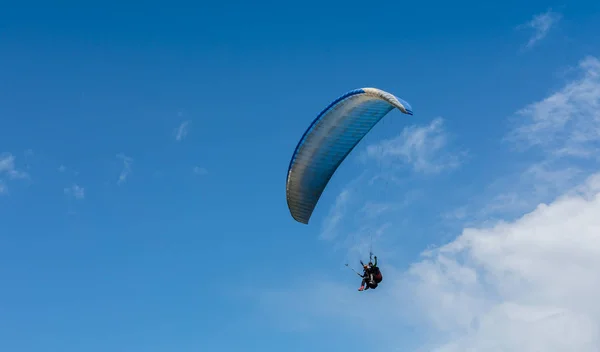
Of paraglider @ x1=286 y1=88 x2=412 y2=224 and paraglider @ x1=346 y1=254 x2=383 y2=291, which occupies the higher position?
paraglider @ x1=286 y1=88 x2=412 y2=224

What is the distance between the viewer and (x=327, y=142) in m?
40.2

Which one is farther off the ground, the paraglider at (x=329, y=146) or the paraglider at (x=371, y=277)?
the paraglider at (x=329, y=146)

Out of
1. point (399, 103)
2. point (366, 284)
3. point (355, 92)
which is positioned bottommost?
point (366, 284)

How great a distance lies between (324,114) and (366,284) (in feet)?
31.2

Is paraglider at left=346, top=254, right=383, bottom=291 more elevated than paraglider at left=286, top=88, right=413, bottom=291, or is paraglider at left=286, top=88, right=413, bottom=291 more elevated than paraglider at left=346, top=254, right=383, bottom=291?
paraglider at left=286, top=88, right=413, bottom=291

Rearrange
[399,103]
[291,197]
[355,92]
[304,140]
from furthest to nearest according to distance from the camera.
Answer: [291,197]
[304,140]
[355,92]
[399,103]

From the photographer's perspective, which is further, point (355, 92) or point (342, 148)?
point (342, 148)

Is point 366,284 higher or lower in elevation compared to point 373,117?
lower

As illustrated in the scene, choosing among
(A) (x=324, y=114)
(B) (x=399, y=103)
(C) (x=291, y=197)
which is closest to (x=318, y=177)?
(C) (x=291, y=197)

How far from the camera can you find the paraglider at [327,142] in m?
38.4

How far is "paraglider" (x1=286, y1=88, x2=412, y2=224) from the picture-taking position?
3844 centimetres

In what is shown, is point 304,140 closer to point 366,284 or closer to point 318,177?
point 318,177

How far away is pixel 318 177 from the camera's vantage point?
42094 mm

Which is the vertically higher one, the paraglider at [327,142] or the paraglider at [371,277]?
the paraglider at [327,142]
